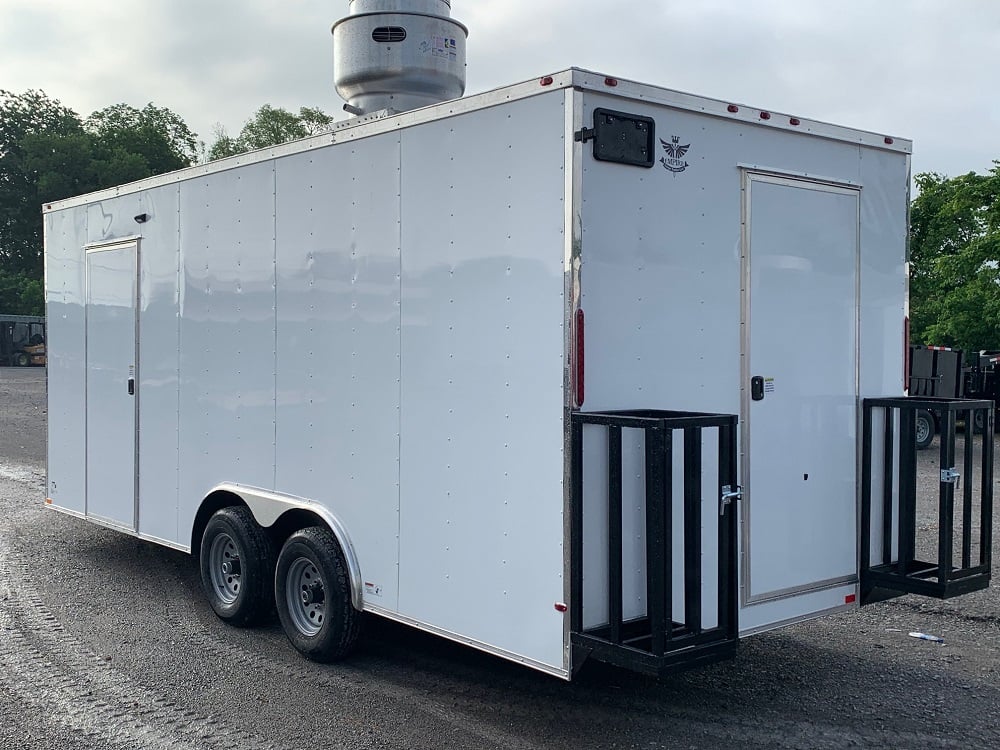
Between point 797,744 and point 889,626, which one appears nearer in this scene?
point 797,744

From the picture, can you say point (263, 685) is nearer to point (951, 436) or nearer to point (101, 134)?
point (951, 436)

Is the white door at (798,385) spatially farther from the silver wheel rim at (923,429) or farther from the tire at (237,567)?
the silver wheel rim at (923,429)

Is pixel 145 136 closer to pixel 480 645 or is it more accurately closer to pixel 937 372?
pixel 937 372

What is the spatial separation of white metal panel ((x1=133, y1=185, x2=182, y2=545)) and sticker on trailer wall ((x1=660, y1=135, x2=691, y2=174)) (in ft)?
12.3

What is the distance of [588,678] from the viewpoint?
5219 mm

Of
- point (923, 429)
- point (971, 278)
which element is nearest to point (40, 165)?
point (971, 278)

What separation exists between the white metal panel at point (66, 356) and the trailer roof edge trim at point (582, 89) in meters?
2.33

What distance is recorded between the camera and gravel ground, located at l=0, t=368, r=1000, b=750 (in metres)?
4.57

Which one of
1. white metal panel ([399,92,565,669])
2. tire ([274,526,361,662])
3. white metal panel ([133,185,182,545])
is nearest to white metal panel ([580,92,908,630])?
white metal panel ([399,92,565,669])

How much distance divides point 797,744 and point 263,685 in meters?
2.72

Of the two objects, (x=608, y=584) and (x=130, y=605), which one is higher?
(x=608, y=584)

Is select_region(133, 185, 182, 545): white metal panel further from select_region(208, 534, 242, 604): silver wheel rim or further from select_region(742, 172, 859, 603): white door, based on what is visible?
select_region(742, 172, 859, 603): white door

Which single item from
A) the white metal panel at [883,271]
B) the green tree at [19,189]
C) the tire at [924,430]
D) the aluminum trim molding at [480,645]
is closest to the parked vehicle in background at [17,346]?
the green tree at [19,189]

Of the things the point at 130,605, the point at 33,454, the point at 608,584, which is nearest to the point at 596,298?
the point at 608,584
